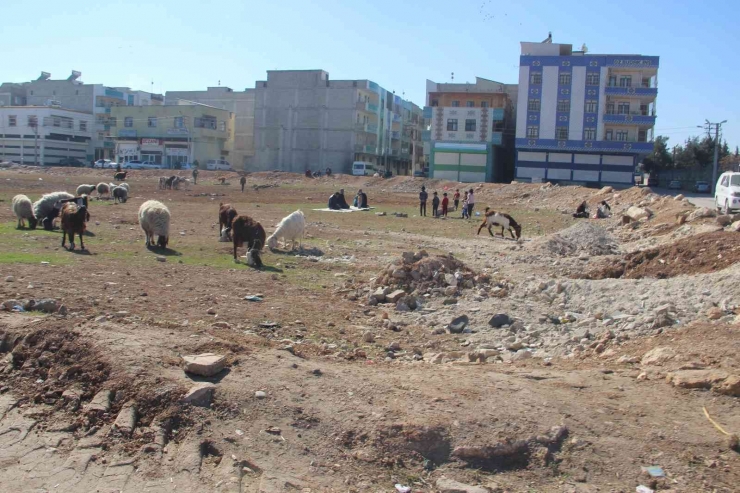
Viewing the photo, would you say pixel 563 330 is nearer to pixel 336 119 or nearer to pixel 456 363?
pixel 456 363

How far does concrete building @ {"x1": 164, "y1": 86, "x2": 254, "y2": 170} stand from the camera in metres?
93.1

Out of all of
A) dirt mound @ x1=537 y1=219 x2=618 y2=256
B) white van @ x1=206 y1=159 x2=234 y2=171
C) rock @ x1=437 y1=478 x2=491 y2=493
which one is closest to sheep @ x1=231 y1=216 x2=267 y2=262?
dirt mound @ x1=537 y1=219 x2=618 y2=256

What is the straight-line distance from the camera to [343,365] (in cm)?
750

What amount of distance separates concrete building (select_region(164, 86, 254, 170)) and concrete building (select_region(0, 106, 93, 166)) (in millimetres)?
14735

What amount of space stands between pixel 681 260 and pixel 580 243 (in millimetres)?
6620

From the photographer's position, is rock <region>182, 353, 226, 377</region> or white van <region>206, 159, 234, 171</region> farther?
white van <region>206, 159, 234, 171</region>

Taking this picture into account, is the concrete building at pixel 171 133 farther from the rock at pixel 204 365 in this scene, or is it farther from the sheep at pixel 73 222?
the rock at pixel 204 365

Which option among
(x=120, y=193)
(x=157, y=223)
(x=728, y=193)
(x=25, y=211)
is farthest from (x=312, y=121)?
(x=157, y=223)

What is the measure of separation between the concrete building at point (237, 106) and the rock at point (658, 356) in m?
83.3

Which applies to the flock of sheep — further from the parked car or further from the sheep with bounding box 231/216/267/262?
the parked car

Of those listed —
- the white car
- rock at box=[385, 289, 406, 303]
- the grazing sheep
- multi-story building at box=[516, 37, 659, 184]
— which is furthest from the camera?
multi-story building at box=[516, 37, 659, 184]

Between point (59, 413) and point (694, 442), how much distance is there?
18.1 feet

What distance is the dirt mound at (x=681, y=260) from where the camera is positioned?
514 inches

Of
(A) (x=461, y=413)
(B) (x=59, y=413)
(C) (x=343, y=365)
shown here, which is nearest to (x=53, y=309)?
(B) (x=59, y=413)
